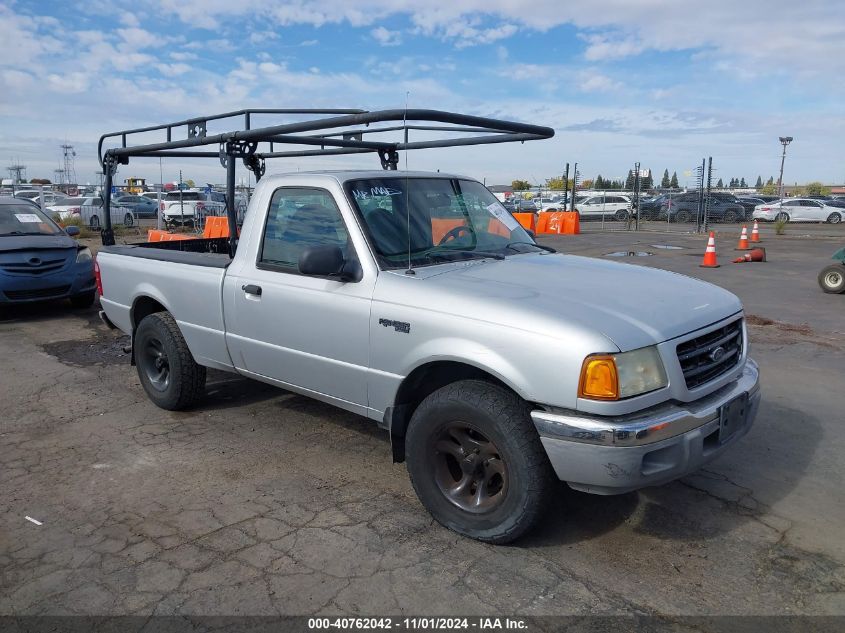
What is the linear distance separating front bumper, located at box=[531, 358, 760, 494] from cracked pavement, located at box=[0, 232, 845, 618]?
494mm

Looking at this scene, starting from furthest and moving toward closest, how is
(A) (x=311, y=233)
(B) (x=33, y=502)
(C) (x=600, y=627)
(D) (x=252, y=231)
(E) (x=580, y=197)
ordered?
(E) (x=580, y=197) → (D) (x=252, y=231) → (A) (x=311, y=233) → (B) (x=33, y=502) → (C) (x=600, y=627)

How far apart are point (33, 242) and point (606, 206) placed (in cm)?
3385

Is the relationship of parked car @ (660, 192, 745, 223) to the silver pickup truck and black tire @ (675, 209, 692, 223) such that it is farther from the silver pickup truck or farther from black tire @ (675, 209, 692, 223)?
the silver pickup truck

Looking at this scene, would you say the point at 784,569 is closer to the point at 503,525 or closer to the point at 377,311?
the point at 503,525

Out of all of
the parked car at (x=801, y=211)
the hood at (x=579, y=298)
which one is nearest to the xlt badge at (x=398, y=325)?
the hood at (x=579, y=298)

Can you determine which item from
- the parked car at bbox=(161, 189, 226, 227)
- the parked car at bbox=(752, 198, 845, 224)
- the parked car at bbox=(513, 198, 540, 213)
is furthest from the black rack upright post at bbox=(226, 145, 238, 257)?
the parked car at bbox=(752, 198, 845, 224)

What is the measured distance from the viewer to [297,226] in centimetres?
445

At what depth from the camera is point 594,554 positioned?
3.39 metres

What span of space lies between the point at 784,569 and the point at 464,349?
5.98 feet

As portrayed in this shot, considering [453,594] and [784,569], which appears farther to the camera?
[784,569]

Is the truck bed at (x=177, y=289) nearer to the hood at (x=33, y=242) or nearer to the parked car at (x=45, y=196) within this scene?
the hood at (x=33, y=242)

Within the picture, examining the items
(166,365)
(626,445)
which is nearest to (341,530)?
(626,445)

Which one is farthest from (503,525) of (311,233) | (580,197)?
(580,197)

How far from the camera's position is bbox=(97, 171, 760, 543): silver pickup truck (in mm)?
3078
